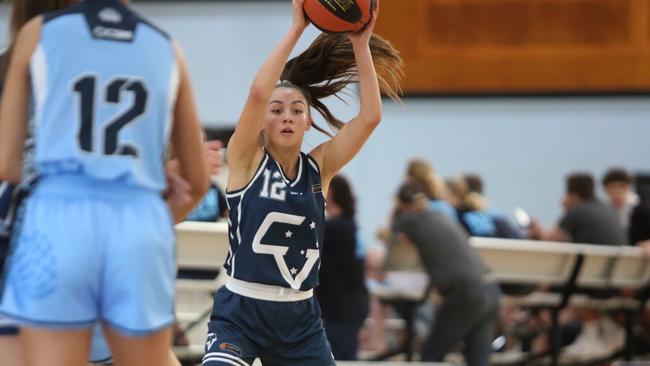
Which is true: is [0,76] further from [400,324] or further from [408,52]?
[408,52]

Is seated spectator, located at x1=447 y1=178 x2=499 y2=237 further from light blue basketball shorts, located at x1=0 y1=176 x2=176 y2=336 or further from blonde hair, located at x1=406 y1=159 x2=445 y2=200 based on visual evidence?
light blue basketball shorts, located at x1=0 y1=176 x2=176 y2=336

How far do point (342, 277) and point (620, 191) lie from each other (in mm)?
3542

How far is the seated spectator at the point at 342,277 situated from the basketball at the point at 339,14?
4250 millimetres

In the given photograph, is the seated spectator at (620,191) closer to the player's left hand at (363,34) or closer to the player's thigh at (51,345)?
the player's left hand at (363,34)

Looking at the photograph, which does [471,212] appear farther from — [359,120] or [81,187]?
[81,187]

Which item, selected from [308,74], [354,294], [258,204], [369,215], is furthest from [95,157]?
[369,215]

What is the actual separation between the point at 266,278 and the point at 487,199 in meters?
9.42

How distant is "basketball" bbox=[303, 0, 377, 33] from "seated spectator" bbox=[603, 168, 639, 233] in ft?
22.6

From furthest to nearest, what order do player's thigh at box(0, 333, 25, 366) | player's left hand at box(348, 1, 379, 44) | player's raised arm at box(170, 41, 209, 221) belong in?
player's left hand at box(348, 1, 379, 44) → player's thigh at box(0, 333, 25, 366) → player's raised arm at box(170, 41, 209, 221)

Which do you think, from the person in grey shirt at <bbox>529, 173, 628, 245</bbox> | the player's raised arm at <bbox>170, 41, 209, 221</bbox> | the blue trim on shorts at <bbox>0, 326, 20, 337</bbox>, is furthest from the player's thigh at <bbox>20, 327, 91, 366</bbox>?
the person in grey shirt at <bbox>529, 173, 628, 245</bbox>

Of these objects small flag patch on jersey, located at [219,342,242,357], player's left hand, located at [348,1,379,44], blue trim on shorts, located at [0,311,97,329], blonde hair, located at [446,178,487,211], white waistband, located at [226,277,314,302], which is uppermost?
player's left hand, located at [348,1,379,44]

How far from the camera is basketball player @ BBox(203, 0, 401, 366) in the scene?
15.3 ft

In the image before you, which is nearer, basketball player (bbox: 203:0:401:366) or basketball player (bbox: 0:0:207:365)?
basketball player (bbox: 0:0:207:365)

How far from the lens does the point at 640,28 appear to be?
47.5 ft
